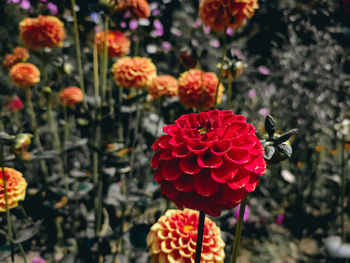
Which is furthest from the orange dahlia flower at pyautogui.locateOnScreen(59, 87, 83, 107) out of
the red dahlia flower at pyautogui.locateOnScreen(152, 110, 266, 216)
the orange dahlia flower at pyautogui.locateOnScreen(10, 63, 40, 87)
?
the red dahlia flower at pyautogui.locateOnScreen(152, 110, 266, 216)

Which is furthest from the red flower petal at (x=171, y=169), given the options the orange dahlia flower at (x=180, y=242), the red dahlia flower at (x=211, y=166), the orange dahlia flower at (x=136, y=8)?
the orange dahlia flower at (x=136, y=8)

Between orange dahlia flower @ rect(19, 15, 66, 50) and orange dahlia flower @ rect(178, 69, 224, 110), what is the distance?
0.70m

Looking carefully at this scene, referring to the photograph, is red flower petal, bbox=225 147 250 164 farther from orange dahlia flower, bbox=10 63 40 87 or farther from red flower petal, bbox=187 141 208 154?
orange dahlia flower, bbox=10 63 40 87

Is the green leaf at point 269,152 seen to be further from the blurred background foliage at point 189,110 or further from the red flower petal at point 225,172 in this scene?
the blurred background foliage at point 189,110

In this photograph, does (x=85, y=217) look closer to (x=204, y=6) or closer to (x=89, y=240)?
(x=89, y=240)

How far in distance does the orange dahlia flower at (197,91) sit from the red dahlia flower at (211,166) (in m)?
0.69

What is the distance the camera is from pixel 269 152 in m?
0.55

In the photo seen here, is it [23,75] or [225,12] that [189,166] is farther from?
[23,75]

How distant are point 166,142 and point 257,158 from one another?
17 cm

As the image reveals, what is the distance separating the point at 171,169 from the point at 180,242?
28 centimetres

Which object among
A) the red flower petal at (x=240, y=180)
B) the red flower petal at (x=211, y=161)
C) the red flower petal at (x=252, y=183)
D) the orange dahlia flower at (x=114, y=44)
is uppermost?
the orange dahlia flower at (x=114, y=44)

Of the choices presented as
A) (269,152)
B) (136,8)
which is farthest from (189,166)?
(136,8)

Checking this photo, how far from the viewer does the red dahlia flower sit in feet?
1.61

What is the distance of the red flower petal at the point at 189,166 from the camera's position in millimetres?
496
